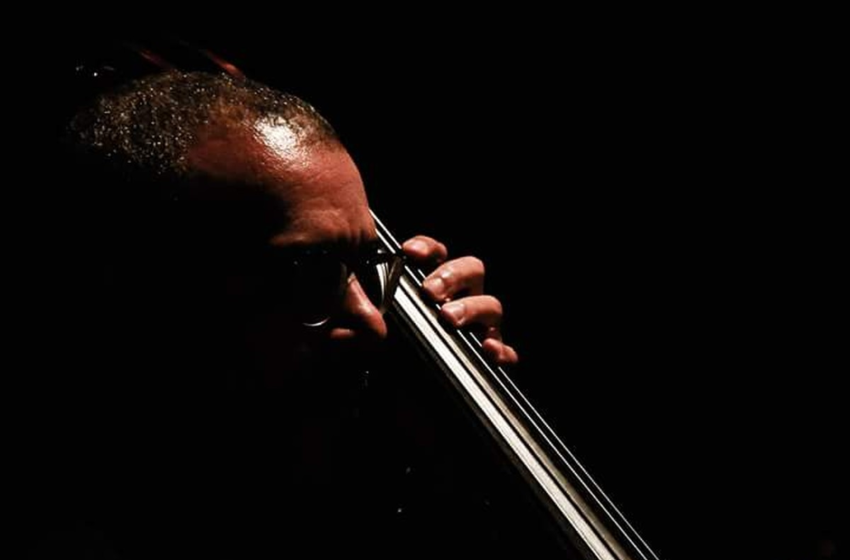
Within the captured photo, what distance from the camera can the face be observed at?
2.67 ft

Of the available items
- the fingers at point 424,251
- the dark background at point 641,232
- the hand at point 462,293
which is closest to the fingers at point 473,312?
the hand at point 462,293

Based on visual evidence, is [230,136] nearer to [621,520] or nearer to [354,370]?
[354,370]

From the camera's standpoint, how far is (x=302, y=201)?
2.83 ft

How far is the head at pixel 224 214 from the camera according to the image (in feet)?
2.60

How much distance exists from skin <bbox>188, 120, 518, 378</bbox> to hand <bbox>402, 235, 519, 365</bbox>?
50mm

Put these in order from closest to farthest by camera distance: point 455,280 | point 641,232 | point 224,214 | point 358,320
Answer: point 224,214 < point 358,320 < point 455,280 < point 641,232

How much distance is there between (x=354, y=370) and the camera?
99 centimetres

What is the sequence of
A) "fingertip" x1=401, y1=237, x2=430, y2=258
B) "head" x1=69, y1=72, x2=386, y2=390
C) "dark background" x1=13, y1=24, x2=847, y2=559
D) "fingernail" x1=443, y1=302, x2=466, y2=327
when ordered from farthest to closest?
"dark background" x1=13, y1=24, x2=847, y2=559 → "fingertip" x1=401, y1=237, x2=430, y2=258 → "fingernail" x1=443, y1=302, x2=466, y2=327 → "head" x1=69, y1=72, x2=386, y2=390

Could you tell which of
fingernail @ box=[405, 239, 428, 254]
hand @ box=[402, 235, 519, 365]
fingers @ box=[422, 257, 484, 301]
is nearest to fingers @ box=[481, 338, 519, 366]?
hand @ box=[402, 235, 519, 365]

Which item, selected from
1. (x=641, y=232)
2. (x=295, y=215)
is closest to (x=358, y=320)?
(x=295, y=215)

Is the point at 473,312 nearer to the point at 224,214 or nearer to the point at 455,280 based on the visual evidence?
the point at 455,280

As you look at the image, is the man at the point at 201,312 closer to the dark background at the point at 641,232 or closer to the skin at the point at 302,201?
the skin at the point at 302,201

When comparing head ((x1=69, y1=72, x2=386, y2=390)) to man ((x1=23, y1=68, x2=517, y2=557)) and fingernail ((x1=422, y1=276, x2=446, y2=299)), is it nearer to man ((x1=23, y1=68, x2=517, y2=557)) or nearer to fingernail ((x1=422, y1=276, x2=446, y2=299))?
man ((x1=23, y1=68, x2=517, y2=557))

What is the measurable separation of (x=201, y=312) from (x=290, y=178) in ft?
0.76
